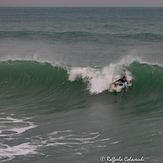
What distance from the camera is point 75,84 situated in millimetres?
16422

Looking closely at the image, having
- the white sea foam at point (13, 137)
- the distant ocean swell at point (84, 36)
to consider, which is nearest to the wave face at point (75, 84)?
the white sea foam at point (13, 137)

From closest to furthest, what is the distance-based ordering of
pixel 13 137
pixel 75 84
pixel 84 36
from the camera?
pixel 13 137, pixel 75 84, pixel 84 36

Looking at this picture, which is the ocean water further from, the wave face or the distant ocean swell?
the distant ocean swell

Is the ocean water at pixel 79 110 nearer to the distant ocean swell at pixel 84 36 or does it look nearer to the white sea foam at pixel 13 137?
the white sea foam at pixel 13 137

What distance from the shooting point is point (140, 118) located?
12.0 m

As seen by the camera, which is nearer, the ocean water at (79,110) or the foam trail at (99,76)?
the ocean water at (79,110)

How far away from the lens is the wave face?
14773 millimetres

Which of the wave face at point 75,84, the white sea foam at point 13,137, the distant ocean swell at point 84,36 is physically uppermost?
the distant ocean swell at point 84,36

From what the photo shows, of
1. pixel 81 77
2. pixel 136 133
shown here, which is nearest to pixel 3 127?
pixel 136 133

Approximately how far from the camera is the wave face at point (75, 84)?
14.8 metres

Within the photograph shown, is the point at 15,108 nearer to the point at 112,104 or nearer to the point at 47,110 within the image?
the point at 47,110

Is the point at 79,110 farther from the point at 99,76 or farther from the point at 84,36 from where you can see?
the point at 84,36

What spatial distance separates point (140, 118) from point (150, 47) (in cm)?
1781

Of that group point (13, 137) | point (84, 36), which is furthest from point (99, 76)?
point (84, 36)
